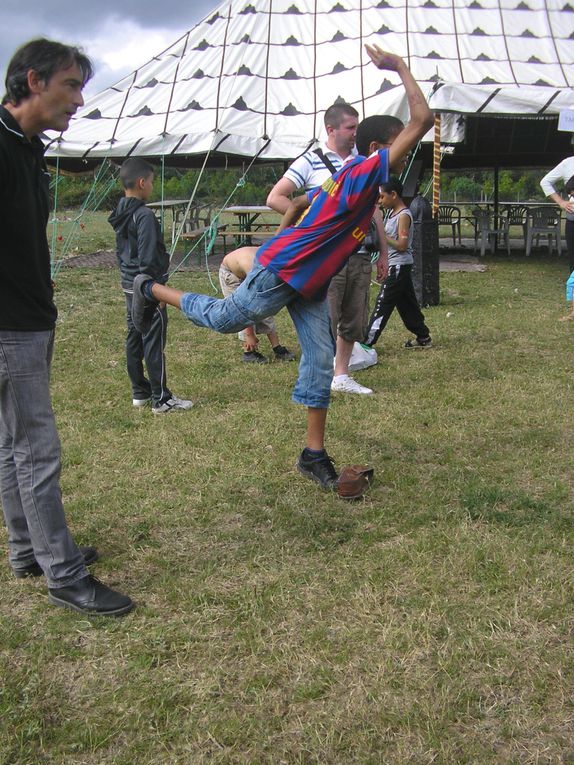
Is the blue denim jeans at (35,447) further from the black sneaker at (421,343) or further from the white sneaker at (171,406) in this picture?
the black sneaker at (421,343)

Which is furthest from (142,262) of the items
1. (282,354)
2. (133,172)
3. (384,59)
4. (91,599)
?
(91,599)

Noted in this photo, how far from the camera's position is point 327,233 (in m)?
3.29

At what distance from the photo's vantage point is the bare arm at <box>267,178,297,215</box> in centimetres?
466

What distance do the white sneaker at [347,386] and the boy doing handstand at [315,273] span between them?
1.53m

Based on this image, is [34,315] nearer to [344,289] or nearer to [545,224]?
[344,289]

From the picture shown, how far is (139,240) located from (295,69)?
882 centimetres

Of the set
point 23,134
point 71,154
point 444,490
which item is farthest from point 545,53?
point 23,134

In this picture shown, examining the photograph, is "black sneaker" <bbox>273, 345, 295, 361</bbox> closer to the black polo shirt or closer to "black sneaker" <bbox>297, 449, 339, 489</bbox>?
"black sneaker" <bbox>297, 449, 339, 489</bbox>

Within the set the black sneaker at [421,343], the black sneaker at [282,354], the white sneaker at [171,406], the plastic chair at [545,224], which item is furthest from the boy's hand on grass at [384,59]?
the plastic chair at [545,224]

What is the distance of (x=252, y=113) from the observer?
38.4 feet

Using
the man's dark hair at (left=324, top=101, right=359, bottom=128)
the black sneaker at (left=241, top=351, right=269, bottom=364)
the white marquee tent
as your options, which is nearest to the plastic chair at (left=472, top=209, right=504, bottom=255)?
the white marquee tent

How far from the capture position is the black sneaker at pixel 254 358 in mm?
6367

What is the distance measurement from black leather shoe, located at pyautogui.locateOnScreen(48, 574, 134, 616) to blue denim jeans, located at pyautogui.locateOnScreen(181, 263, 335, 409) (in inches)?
52.3

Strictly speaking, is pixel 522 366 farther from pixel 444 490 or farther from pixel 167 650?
pixel 167 650
